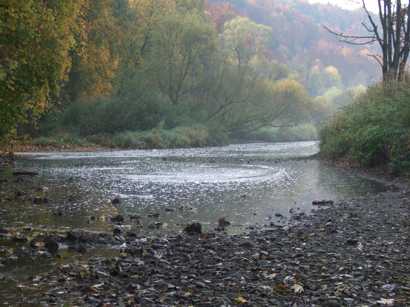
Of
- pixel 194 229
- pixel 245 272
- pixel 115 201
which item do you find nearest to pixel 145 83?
pixel 115 201

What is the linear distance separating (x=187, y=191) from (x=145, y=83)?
3792 centimetres

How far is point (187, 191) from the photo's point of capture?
16.9 metres

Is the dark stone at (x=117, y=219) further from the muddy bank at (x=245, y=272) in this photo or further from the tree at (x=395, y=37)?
the tree at (x=395, y=37)

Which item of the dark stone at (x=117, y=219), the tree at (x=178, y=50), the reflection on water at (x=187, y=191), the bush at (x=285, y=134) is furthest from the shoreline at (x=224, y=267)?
the bush at (x=285, y=134)

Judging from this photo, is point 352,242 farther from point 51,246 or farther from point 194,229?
point 51,246

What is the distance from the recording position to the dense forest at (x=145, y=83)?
1559 centimetres

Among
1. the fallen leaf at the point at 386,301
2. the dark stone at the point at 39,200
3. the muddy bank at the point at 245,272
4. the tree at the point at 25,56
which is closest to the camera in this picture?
the fallen leaf at the point at 386,301

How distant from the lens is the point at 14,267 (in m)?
7.45

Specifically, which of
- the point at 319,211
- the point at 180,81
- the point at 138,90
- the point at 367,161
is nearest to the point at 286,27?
the point at 180,81

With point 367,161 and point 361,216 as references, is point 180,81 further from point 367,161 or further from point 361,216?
point 361,216

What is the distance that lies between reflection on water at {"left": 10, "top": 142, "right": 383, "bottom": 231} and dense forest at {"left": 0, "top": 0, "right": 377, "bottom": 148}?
3108mm

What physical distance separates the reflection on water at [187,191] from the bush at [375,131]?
4.79ft

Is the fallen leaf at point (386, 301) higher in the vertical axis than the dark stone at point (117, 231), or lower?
lower

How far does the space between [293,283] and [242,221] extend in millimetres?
5267
